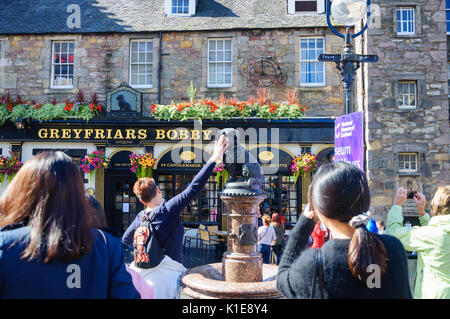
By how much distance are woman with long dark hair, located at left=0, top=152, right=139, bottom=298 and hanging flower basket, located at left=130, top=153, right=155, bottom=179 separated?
10480 millimetres

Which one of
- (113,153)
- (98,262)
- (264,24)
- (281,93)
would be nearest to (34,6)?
(113,153)

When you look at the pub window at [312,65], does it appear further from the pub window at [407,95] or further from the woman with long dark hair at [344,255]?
the woman with long dark hair at [344,255]

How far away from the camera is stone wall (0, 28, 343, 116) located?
12.6m

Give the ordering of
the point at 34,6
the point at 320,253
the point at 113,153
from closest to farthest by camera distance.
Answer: the point at 320,253 → the point at 113,153 → the point at 34,6

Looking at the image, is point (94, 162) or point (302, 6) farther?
point (302, 6)

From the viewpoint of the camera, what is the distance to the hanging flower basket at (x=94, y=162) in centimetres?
1198

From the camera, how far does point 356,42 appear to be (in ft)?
41.6

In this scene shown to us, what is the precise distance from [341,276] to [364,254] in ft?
0.47

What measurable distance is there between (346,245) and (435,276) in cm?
172

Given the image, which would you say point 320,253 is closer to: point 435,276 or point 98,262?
point 98,262

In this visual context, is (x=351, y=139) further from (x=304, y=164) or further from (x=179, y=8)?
(x=179, y=8)

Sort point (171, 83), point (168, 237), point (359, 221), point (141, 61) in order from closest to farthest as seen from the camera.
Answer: point (359, 221)
point (168, 237)
point (171, 83)
point (141, 61)

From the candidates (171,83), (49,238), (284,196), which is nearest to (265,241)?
(284,196)

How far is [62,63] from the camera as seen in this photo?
13219 mm
